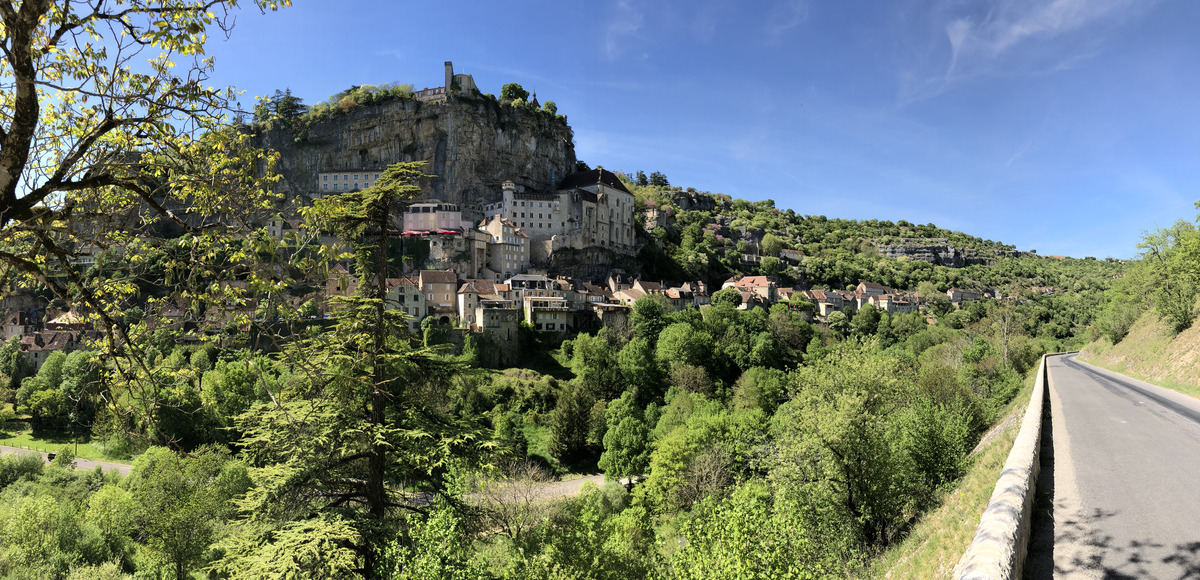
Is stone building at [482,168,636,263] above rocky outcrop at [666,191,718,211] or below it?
below

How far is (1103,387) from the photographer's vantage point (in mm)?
17969

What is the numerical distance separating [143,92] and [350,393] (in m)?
6.42

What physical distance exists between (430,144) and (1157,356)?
78543mm

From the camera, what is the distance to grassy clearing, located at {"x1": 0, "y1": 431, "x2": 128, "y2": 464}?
39.3 metres

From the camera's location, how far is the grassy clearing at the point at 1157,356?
17.6 meters

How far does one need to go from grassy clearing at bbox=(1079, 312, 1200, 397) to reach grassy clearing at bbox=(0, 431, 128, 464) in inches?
2275

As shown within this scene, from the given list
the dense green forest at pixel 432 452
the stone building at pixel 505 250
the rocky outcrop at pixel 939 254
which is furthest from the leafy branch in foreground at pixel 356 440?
the rocky outcrop at pixel 939 254

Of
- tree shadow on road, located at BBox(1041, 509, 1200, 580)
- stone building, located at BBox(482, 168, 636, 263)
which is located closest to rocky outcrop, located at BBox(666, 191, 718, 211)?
stone building, located at BBox(482, 168, 636, 263)

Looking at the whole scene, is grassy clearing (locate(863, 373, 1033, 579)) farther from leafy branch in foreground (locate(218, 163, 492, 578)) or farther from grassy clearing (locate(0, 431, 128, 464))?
grassy clearing (locate(0, 431, 128, 464))

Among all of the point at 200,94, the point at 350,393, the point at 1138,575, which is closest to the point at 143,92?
the point at 200,94

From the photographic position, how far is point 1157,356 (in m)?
22.7

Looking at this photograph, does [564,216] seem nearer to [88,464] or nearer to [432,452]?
[88,464]

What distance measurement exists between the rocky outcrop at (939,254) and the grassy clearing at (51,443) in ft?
431

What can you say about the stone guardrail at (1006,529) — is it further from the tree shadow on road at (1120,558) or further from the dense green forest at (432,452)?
the dense green forest at (432,452)
